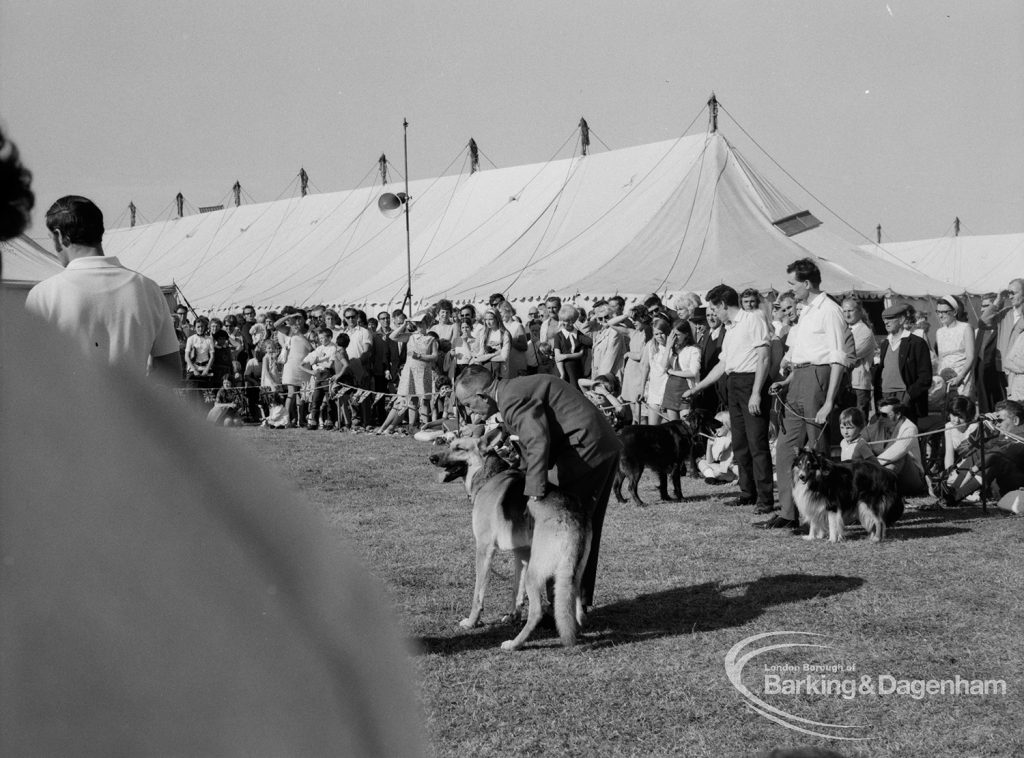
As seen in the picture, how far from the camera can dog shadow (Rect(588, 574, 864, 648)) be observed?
521 centimetres

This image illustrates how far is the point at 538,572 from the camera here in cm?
485

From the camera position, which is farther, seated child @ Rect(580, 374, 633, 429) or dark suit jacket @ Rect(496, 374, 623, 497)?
seated child @ Rect(580, 374, 633, 429)

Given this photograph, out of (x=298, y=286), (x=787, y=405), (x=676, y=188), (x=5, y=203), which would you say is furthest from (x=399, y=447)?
(x=298, y=286)

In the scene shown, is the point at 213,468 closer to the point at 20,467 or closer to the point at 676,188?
the point at 20,467

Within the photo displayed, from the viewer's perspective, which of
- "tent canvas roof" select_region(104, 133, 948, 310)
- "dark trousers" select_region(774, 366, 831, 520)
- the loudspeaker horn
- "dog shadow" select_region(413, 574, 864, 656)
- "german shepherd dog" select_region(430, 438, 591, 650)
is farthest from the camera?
the loudspeaker horn

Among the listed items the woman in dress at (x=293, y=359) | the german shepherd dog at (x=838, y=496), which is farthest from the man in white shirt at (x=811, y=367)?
the woman in dress at (x=293, y=359)

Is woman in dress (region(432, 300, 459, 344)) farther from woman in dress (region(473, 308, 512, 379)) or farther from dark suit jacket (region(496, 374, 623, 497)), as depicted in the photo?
dark suit jacket (region(496, 374, 623, 497))

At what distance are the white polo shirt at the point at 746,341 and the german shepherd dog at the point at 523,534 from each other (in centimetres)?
322

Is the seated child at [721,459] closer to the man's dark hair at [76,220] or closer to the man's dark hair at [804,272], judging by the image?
the man's dark hair at [804,272]

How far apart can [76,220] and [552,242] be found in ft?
66.1

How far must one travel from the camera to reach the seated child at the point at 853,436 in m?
8.14

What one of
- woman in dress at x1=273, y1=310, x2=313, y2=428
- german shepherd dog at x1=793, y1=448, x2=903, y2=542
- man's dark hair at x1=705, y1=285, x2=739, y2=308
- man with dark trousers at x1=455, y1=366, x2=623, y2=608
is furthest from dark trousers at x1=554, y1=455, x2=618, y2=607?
woman in dress at x1=273, y1=310, x2=313, y2=428

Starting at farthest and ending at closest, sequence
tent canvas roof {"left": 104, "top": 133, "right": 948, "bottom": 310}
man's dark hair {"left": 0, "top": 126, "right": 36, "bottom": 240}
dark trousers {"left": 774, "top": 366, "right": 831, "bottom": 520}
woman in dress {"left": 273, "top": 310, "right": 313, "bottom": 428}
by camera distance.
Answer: tent canvas roof {"left": 104, "top": 133, "right": 948, "bottom": 310} → woman in dress {"left": 273, "top": 310, "right": 313, "bottom": 428} → dark trousers {"left": 774, "top": 366, "right": 831, "bottom": 520} → man's dark hair {"left": 0, "top": 126, "right": 36, "bottom": 240}

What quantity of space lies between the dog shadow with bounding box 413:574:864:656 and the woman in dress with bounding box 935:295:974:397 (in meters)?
4.76
